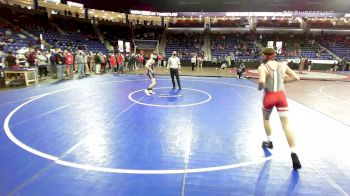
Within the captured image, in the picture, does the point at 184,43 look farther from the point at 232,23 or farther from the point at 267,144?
the point at 267,144

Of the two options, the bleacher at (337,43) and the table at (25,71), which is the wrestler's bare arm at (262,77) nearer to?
the table at (25,71)

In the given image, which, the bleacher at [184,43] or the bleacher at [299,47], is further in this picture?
the bleacher at [184,43]

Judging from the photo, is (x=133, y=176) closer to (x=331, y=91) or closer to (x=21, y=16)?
(x=331, y=91)

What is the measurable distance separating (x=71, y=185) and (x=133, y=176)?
965 millimetres

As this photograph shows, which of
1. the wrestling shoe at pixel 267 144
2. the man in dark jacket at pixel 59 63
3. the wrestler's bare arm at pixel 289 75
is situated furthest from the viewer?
the man in dark jacket at pixel 59 63

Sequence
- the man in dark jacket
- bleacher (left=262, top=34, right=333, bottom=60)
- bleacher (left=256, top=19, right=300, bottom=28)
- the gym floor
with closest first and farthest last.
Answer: the gym floor < the man in dark jacket < bleacher (left=262, top=34, right=333, bottom=60) < bleacher (left=256, top=19, right=300, bottom=28)

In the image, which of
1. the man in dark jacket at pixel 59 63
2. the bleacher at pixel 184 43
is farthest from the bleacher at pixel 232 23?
the man in dark jacket at pixel 59 63

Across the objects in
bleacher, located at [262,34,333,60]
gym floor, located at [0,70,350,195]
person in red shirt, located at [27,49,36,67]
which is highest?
bleacher, located at [262,34,333,60]

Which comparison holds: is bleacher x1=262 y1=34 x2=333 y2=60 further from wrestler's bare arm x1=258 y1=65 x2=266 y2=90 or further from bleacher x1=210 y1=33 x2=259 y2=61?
wrestler's bare arm x1=258 y1=65 x2=266 y2=90

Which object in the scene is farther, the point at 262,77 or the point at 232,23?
the point at 232,23

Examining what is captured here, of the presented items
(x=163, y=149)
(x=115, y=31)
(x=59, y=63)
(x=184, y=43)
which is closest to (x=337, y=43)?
(x=184, y=43)

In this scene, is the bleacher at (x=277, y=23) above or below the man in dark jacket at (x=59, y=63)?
above

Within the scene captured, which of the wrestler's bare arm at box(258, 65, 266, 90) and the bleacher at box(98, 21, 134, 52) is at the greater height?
the bleacher at box(98, 21, 134, 52)

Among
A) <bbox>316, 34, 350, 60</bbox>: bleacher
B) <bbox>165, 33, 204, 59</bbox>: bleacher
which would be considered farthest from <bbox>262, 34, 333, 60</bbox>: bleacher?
<bbox>165, 33, 204, 59</bbox>: bleacher
